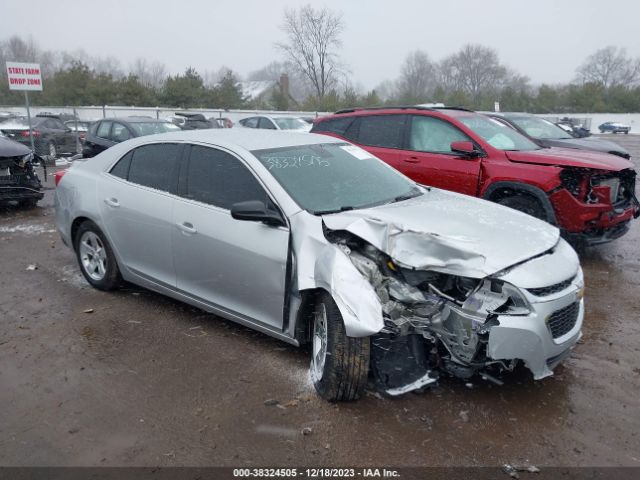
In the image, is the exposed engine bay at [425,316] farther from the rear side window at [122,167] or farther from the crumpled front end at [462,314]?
the rear side window at [122,167]

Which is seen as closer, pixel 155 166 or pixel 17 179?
pixel 155 166

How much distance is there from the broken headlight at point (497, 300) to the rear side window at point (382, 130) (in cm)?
428

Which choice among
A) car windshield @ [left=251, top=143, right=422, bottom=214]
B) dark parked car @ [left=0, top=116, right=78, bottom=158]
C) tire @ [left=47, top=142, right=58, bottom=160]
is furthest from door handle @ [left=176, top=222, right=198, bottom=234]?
tire @ [left=47, top=142, right=58, bottom=160]

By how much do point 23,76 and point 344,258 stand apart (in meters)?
14.4

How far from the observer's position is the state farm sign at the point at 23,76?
46.3 ft

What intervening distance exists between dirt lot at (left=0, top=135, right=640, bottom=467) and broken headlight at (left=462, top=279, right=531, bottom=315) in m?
0.67

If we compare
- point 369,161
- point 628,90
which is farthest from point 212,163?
point 628,90

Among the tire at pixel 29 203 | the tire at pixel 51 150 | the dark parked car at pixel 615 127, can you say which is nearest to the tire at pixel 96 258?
the tire at pixel 29 203

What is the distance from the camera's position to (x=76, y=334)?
4438 millimetres

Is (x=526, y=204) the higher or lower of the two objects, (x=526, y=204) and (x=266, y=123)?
the lower

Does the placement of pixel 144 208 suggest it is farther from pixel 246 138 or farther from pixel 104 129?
pixel 104 129

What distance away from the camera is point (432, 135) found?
22.8 ft

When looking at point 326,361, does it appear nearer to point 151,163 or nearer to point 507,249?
point 507,249

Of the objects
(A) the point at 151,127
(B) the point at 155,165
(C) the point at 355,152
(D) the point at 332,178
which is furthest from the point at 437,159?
(A) the point at 151,127
